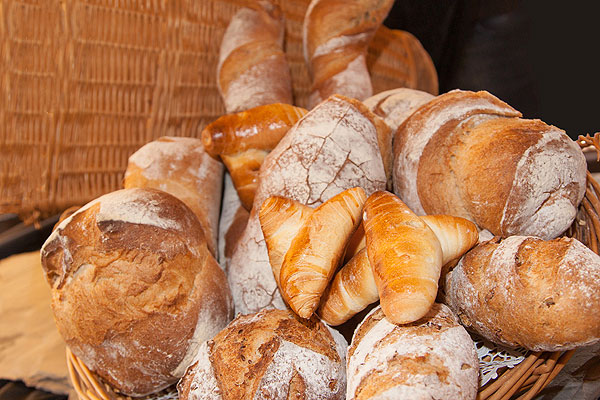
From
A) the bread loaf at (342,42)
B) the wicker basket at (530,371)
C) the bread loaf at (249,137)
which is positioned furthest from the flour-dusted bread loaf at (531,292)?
the bread loaf at (342,42)

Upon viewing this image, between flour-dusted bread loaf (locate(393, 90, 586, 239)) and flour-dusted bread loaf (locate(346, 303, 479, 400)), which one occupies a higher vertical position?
flour-dusted bread loaf (locate(393, 90, 586, 239))

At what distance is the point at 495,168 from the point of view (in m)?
0.90

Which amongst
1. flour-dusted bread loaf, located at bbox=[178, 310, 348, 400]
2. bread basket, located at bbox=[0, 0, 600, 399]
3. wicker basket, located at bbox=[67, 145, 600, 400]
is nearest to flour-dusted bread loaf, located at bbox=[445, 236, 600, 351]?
wicker basket, located at bbox=[67, 145, 600, 400]

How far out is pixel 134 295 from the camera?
37.0 inches

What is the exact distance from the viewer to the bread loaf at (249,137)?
1.24m

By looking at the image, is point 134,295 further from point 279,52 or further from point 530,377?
point 279,52

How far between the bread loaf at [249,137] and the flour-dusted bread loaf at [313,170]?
0.39 ft

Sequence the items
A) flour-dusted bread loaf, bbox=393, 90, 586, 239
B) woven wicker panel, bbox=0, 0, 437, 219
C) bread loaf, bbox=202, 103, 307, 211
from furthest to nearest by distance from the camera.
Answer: woven wicker panel, bbox=0, 0, 437, 219, bread loaf, bbox=202, 103, 307, 211, flour-dusted bread loaf, bbox=393, 90, 586, 239

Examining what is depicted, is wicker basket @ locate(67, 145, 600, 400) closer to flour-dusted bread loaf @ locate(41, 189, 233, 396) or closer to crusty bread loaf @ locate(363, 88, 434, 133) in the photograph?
flour-dusted bread loaf @ locate(41, 189, 233, 396)

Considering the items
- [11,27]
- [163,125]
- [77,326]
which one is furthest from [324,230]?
[11,27]

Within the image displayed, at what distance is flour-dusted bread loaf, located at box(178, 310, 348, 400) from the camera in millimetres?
797

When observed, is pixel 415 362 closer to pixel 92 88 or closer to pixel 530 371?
pixel 530 371

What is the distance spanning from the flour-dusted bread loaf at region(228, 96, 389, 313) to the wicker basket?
340 mm

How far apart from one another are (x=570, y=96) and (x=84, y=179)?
1762 millimetres
